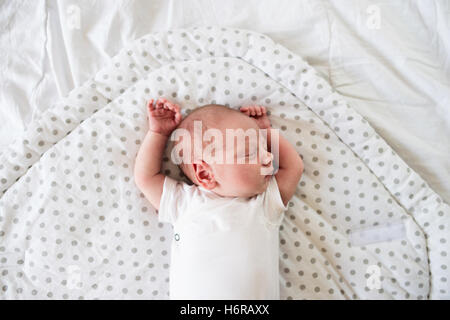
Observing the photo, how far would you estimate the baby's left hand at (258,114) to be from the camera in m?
1.19

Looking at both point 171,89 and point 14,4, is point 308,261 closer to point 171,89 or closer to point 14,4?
point 171,89

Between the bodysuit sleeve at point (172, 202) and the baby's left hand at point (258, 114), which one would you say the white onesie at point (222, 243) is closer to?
the bodysuit sleeve at point (172, 202)

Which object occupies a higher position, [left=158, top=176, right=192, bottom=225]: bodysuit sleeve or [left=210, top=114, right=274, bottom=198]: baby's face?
[left=210, top=114, right=274, bottom=198]: baby's face

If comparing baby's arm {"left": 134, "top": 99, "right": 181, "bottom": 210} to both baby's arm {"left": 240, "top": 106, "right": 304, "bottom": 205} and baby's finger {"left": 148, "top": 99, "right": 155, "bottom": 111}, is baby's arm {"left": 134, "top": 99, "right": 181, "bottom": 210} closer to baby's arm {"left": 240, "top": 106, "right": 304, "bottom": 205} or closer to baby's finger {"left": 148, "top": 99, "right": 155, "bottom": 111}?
baby's finger {"left": 148, "top": 99, "right": 155, "bottom": 111}

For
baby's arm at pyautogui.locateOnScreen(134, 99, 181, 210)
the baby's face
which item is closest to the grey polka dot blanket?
baby's arm at pyautogui.locateOnScreen(134, 99, 181, 210)

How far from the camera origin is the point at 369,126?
121cm

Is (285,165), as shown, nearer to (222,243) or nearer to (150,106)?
(222,243)

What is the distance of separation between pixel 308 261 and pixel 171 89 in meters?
0.61

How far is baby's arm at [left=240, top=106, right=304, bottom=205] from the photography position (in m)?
1.16

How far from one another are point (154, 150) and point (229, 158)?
0.22 metres

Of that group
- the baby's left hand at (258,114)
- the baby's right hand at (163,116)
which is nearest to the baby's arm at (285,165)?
the baby's left hand at (258,114)

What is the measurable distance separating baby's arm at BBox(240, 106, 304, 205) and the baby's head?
6cm
